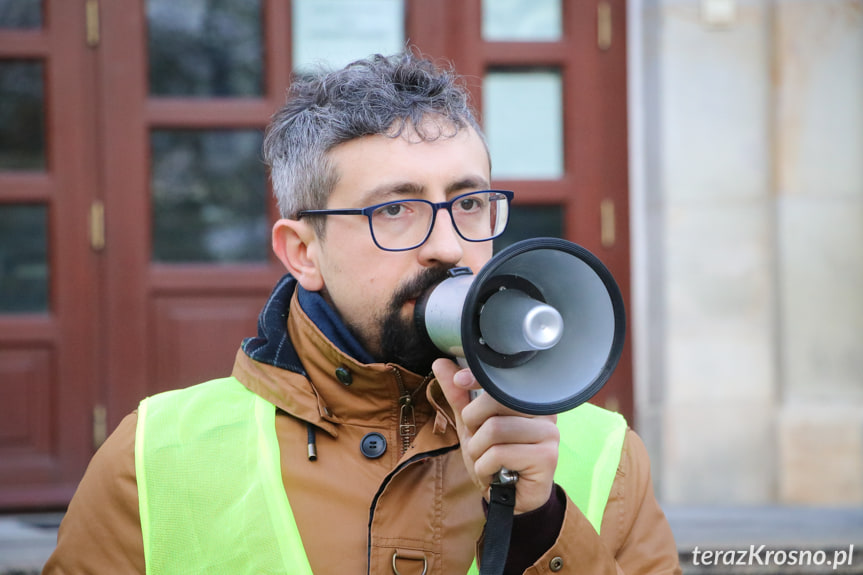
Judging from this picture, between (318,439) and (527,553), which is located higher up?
(318,439)

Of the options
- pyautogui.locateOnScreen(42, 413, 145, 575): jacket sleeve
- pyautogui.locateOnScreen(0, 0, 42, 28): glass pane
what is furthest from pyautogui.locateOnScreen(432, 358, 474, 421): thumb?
pyautogui.locateOnScreen(0, 0, 42, 28): glass pane

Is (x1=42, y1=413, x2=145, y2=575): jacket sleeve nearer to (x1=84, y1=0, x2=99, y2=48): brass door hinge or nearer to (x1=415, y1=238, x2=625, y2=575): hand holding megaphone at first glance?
(x1=415, y1=238, x2=625, y2=575): hand holding megaphone

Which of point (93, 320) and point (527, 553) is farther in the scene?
point (93, 320)

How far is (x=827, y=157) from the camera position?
430cm

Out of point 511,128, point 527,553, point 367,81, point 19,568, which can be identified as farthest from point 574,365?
point 511,128

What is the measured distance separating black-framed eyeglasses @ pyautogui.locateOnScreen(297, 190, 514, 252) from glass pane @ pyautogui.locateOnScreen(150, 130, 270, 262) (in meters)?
2.81

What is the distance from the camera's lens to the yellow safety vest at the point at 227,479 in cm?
169

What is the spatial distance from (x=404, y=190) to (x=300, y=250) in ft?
1.09

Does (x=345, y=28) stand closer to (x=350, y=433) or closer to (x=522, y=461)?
(x=350, y=433)

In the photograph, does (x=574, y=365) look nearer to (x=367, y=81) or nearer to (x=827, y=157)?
(x=367, y=81)

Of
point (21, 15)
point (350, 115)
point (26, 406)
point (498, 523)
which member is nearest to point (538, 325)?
point (498, 523)

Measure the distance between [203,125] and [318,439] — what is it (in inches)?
120

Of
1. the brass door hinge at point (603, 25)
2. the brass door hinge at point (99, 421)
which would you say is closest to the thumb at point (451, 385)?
the brass door hinge at point (99, 421)

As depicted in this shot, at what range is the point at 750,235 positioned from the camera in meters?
4.33
